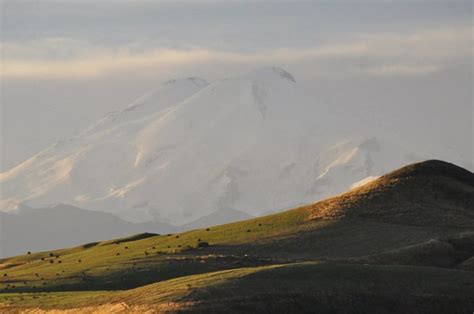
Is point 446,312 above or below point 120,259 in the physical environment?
below

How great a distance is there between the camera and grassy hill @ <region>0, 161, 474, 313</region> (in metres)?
79.1

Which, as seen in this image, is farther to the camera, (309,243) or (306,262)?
(309,243)

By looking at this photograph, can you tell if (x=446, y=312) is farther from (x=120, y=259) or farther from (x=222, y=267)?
(x=120, y=259)

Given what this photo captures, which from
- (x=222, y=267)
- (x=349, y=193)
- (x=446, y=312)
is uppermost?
(x=349, y=193)

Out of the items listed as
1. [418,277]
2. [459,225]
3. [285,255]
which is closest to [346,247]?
[285,255]

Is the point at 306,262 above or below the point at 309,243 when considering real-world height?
below

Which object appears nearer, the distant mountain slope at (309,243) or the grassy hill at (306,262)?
the grassy hill at (306,262)

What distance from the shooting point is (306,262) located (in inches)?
3514

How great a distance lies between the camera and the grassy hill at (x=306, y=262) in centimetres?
7906

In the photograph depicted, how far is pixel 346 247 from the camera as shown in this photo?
338ft

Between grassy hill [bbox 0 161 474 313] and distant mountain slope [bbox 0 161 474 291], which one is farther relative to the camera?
distant mountain slope [bbox 0 161 474 291]

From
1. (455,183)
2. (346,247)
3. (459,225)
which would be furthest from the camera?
(455,183)

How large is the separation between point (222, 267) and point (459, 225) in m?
24.8

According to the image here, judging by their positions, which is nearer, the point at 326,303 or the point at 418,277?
the point at 326,303
